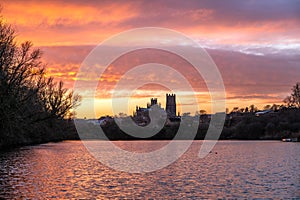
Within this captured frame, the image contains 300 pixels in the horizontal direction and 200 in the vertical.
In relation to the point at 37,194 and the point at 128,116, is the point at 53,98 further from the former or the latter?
the point at 128,116

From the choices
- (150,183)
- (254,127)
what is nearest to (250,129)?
(254,127)

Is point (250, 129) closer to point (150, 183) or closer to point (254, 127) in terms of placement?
point (254, 127)

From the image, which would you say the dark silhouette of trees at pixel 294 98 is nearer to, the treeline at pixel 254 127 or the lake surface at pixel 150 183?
the treeline at pixel 254 127

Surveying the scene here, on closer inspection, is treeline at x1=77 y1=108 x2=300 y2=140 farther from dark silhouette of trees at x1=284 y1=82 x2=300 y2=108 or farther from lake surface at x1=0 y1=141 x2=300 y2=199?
lake surface at x1=0 y1=141 x2=300 y2=199

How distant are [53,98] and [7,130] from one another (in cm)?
4090

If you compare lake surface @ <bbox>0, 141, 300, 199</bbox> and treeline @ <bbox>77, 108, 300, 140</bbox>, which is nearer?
lake surface @ <bbox>0, 141, 300, 199</bbox>

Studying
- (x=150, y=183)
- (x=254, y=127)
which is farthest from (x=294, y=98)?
(x=150, y=183)

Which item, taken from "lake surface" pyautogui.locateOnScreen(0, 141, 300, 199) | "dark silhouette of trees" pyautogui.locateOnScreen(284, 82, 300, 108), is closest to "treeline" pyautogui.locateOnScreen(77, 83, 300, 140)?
"dark silhouette of trees" pyautogui.locateOnScreen(284, 82, 300, 108)

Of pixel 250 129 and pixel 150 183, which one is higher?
pixel 250 129

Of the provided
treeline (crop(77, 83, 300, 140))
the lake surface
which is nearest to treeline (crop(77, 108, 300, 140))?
treeline (crop(77, 83, 300, 140))

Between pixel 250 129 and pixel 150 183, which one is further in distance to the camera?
pixel 250 129

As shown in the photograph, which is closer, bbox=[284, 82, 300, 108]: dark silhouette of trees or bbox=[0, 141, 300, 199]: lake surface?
bbox=[0, 141, 300, 199]: lake surface

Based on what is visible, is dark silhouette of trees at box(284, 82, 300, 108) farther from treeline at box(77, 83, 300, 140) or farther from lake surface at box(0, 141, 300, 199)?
lake surface at box(0, 141, 300, 199)

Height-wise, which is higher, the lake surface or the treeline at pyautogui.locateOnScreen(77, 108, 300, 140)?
the treeline at pyautogui.locateOnScreen(77, 108, 300, 140)
